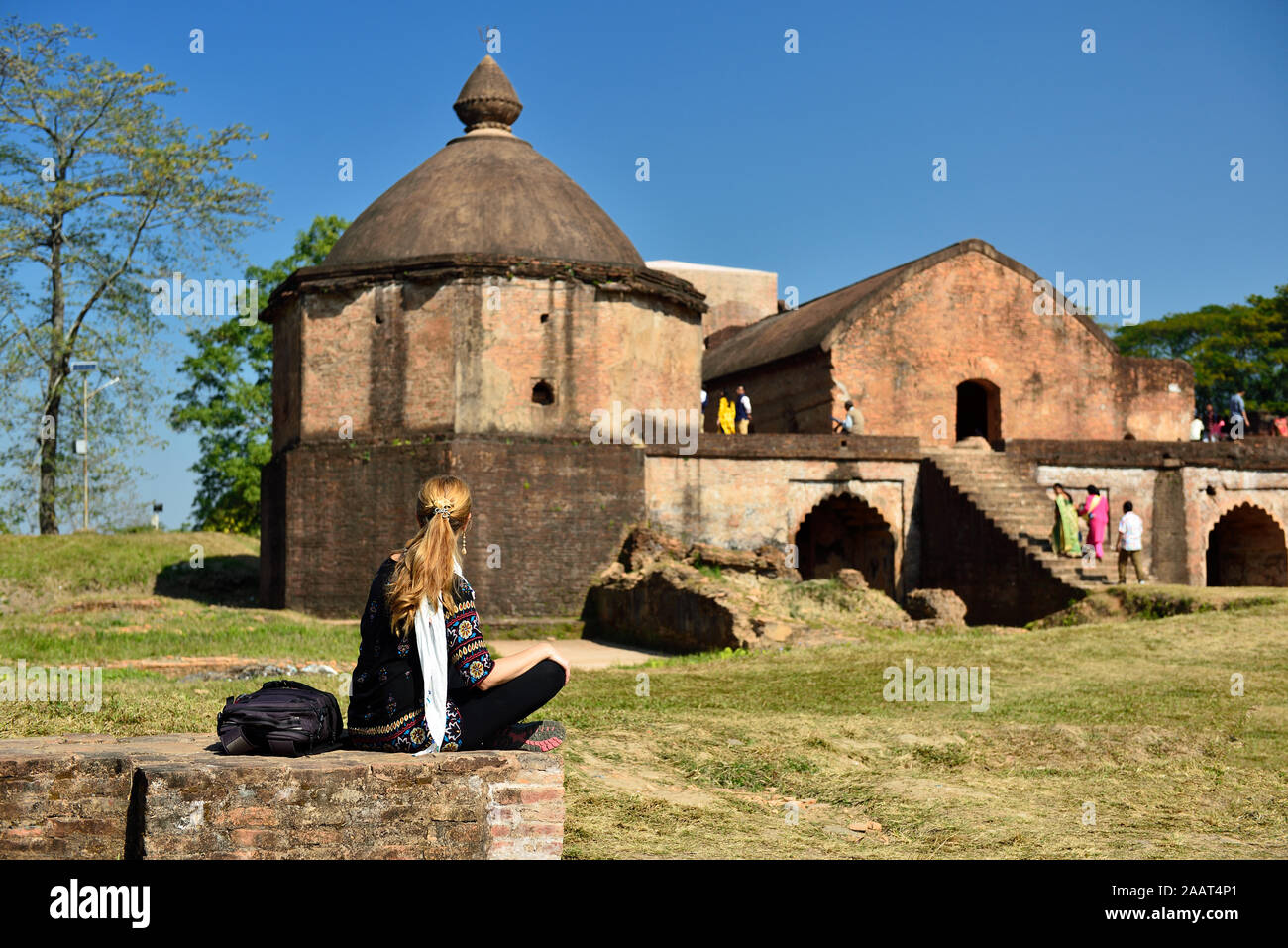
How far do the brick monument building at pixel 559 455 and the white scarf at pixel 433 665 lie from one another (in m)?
13.4

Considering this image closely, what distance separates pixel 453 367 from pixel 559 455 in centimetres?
211

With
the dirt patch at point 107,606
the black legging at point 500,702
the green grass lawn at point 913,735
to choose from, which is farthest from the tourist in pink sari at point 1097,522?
the black legging at point 500,702

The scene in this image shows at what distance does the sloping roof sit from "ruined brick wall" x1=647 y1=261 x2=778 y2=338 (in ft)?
38.4

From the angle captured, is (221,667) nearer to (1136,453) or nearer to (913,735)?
(913,735)

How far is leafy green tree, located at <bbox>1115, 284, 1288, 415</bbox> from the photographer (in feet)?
147

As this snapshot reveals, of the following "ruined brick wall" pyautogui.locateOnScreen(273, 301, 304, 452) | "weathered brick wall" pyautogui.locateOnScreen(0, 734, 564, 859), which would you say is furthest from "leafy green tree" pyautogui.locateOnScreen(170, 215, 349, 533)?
"weathered brick wall" pyautogui.locateOnScreen(0, 734, 564, 859)

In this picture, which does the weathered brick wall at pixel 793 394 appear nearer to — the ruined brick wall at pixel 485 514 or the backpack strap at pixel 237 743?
the ruined brick wall at pixel 485 514

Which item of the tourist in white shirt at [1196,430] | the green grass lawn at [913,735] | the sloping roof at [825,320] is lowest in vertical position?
the green grass lawn at [913,735]

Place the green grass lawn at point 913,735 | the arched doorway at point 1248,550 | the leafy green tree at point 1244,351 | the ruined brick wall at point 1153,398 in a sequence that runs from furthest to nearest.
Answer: the leafy green tree at point 1244,351 < the ruined brick wall at point 1153,398 < the arched doorway at point 1248,550 < the green grass lawn at point 913,735

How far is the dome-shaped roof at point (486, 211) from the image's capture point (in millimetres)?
19953

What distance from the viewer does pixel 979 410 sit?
89.6ft
